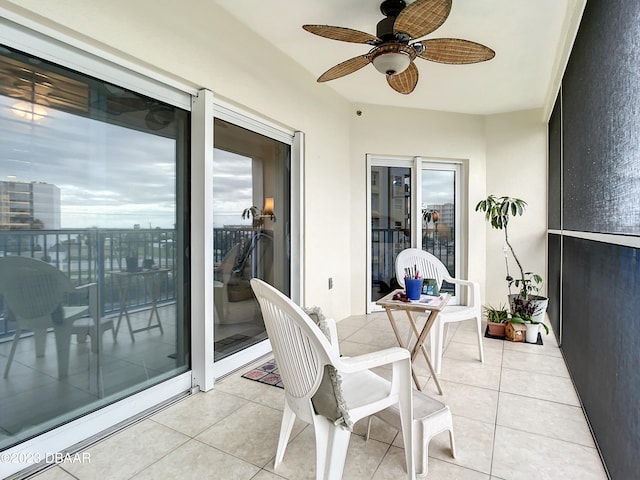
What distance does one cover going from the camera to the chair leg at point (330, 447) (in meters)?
1.37

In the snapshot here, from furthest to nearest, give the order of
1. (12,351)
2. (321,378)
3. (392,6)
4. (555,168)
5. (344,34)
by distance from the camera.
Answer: (555,168) < (392,6) < (344,34) < (12,351) < (321,378)

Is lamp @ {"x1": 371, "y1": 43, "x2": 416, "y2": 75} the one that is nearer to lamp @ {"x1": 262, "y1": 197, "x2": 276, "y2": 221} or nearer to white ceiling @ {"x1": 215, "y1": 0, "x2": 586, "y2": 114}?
white ceiling @ {"x1": 215, "y1": 0, "x2": 586, "y2": 114}

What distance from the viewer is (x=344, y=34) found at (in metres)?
2.20

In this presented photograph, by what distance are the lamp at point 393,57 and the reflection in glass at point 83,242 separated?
1405 mm

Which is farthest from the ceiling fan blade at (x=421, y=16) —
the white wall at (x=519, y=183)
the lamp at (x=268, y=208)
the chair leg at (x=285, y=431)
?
the white wall at (x=519, y=183)

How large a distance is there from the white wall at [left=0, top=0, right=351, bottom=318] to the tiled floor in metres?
1.66

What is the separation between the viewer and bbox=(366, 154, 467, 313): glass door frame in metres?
4.68

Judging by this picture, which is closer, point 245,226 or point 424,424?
point 424,424

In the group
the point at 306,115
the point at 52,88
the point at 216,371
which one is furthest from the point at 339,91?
the point at 216,371

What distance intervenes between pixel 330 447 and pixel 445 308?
6.27 ft

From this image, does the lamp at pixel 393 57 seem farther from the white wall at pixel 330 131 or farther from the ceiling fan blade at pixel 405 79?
the white wall at pixel 330 131

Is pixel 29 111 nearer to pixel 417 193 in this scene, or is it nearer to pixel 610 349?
pixel 610 349

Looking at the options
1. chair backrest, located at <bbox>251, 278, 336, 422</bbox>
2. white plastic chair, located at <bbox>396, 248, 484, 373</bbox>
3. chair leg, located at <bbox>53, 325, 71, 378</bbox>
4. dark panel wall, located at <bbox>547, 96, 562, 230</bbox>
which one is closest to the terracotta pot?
white plastic chair, located at <bbox>396, 248, 484, 373</bbox>

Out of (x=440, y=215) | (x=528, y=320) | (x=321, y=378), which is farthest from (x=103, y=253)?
(x=440, y=215)
